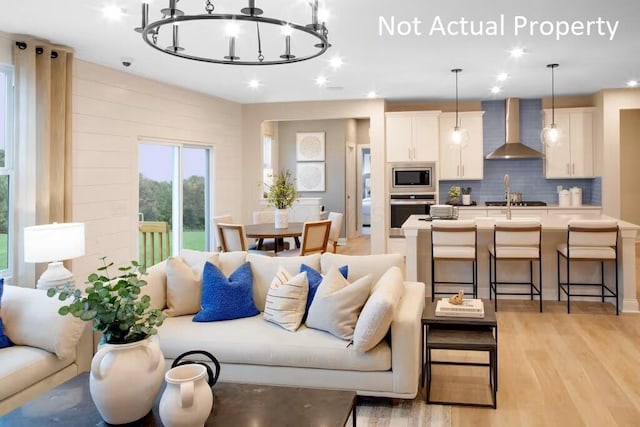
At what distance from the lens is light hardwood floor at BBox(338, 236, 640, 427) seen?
3.09m

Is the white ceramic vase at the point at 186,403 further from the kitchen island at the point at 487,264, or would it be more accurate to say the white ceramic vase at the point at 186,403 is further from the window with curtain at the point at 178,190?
the window with curtain at the point at 178,190

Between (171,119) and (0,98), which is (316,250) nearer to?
(171,119)

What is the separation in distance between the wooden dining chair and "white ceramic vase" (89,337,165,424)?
4.72 m

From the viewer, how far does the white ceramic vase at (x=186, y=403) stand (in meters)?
1.94

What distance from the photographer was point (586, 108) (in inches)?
320

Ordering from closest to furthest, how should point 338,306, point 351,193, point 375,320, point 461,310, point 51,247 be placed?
point 375,320 < point 338,306 < point 461,310 < point 51,247 < point 351,193

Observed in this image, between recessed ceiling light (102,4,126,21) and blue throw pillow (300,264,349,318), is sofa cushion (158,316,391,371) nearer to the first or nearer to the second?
blue throw pillow (300,264,349,318)

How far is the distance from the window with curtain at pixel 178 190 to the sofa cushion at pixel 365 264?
3.62m

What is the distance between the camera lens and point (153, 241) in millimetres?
6871

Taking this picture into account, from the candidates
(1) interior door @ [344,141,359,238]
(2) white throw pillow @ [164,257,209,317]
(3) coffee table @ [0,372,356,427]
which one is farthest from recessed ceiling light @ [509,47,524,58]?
(1) interior door @ [344,141,359,238]

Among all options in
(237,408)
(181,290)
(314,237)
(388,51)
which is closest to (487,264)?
(314,237)

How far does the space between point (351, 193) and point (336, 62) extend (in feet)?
19.2


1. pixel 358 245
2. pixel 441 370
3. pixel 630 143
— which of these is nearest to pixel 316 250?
pixel 441 370

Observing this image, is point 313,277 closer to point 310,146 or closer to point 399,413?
point 399,413
